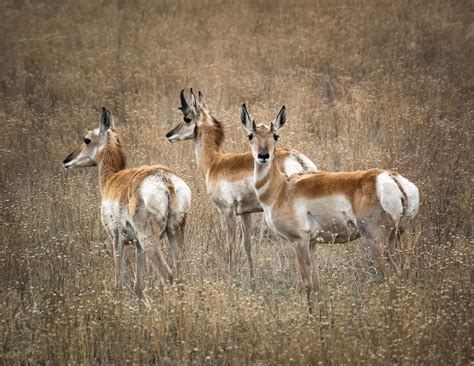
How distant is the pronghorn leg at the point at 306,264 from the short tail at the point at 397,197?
0.97 meters

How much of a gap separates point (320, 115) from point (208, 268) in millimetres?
5955

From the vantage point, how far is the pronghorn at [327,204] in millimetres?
7258

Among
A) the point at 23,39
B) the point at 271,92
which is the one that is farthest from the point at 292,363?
the point at 23,39

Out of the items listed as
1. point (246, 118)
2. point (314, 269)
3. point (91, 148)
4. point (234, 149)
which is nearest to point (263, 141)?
point (246, 118)

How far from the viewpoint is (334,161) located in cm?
1191

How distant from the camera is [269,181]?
27.1ft

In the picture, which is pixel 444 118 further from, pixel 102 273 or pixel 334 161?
pixel 102 273

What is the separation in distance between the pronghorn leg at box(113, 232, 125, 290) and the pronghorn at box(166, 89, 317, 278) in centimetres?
120

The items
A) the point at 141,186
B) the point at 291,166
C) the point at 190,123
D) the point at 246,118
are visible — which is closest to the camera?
the point at 141,186

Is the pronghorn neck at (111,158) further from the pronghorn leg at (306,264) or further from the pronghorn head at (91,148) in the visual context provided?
the pronghorn leg at (306,264)

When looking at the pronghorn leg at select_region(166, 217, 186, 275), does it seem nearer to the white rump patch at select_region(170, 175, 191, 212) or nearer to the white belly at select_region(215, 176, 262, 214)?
the white rump patch at select_region(170, 175, 191, 212)

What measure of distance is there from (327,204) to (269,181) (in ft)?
2.72

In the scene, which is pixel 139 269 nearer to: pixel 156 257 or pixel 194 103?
pixel 156 257

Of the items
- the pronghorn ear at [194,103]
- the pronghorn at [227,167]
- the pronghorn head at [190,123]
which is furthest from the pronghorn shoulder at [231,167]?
the pronghorn ear at [194,103]
